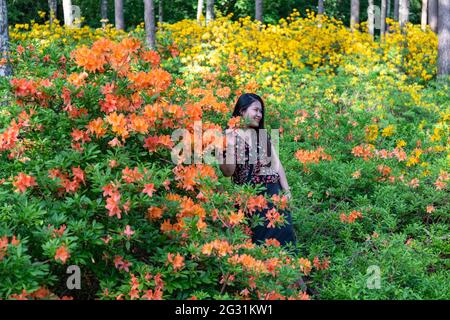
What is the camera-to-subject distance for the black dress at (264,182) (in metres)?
3.78

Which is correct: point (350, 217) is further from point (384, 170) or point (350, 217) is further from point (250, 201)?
point (250, 201)

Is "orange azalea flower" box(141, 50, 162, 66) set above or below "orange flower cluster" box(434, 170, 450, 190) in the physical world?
above

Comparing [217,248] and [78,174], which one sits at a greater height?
[78,174]

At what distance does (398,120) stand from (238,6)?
57.0ft

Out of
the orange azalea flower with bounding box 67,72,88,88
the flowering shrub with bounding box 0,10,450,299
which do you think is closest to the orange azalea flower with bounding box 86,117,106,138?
the flowering shrub with bounding box 0,10,450,299

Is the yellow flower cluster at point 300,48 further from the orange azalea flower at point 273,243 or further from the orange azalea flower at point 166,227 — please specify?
the orange azalea flower at point 166,227

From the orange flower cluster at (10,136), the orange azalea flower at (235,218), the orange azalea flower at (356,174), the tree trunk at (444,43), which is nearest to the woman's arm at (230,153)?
the orange azalea flower at (235,218)

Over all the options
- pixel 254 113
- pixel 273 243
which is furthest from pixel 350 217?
pixel 273 243

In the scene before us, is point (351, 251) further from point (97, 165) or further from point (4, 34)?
point (4, 34)

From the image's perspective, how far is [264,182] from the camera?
403 cm

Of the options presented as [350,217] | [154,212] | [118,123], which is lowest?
[350,217]

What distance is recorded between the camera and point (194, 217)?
2.77m

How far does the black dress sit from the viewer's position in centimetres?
378

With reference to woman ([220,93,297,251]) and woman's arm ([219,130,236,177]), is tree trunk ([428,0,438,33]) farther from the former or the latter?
woman's arm ([219,130,236,177])
